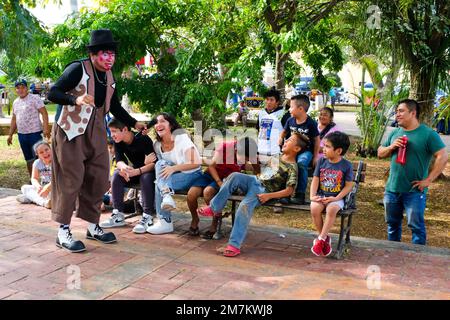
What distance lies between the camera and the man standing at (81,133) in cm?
414

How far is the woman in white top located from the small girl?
1.72 metres

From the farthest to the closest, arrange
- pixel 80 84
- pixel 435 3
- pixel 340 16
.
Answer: pixel 340 16
pixel 435 3
pixel 80 84

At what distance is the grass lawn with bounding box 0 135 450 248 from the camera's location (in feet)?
17.8

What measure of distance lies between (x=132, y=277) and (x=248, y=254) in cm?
111

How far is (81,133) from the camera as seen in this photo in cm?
418

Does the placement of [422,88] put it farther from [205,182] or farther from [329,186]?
[205,182]

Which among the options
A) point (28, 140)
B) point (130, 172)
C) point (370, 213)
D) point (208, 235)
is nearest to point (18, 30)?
point (28, 140)

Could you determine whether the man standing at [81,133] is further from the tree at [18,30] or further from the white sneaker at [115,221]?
the tree at [18,30]

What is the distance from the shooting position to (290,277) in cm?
369

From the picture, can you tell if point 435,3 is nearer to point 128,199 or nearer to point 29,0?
point 128,199

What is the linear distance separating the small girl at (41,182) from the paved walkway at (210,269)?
0.90 m

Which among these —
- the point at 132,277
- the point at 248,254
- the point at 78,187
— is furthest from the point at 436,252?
the point at 78,187

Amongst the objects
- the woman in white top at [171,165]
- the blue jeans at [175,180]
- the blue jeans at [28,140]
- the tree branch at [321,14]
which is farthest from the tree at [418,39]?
the blue jeans at [28,140]

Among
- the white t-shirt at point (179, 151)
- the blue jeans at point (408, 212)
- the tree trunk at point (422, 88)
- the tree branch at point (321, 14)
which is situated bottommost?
the blue jeans at point (408, 212)
